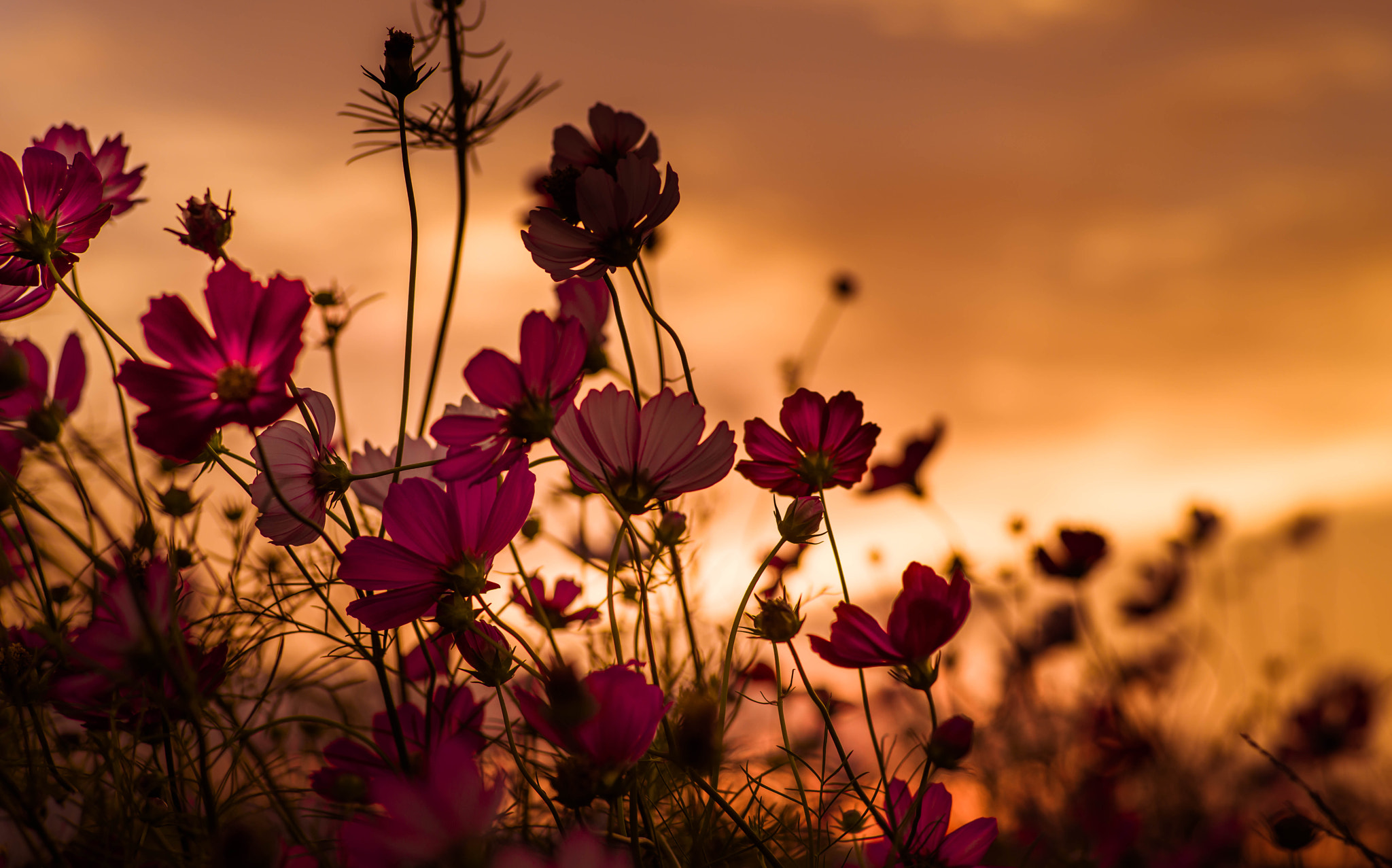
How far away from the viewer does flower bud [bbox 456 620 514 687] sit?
0.38m

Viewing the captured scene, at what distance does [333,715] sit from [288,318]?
761 mm

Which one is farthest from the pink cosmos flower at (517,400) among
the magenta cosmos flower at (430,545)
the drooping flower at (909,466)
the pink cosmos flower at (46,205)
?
the drooping flower at (909,466)

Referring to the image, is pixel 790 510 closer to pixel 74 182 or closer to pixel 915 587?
pixel 915 587

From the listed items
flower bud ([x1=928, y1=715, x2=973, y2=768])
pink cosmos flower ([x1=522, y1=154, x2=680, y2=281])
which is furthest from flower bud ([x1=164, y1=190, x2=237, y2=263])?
flower bud ([x1=928, y1=715, x2=973, y2=768])

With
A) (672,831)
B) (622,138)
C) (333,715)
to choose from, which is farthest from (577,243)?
(333,715)

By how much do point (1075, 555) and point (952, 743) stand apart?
1.45ft

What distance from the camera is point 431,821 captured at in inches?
10.8

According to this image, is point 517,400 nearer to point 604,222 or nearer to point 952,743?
point 604,222

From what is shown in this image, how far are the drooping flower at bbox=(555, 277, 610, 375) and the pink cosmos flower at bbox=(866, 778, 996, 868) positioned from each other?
30cm

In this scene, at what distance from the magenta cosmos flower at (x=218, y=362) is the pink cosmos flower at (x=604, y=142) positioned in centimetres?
21

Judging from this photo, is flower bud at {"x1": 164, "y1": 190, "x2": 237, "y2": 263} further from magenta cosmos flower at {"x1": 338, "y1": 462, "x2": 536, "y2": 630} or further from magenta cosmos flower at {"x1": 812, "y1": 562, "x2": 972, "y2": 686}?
magenta cosmos flower at {"x1": 812, "y1": 562, "x2": 972, "y2": 686}

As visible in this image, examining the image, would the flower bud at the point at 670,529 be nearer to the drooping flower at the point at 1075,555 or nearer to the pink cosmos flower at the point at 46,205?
the pink cosmos flower at the point at 46,205

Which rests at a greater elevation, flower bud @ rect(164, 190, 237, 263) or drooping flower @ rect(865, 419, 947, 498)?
flower bud @ rect(164, 190, 237, 263)

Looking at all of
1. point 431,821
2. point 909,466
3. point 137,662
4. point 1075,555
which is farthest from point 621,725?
point 1075,555
